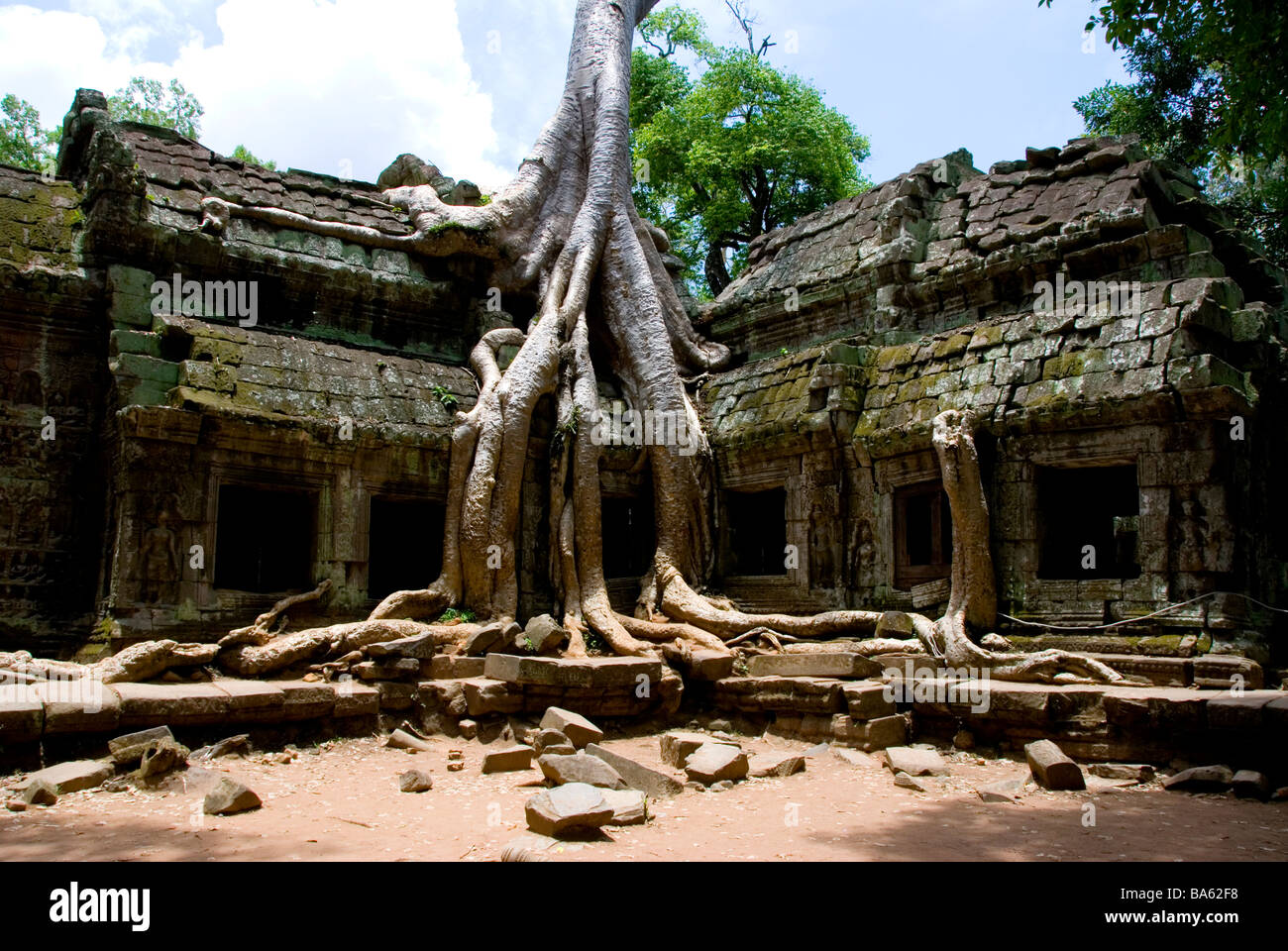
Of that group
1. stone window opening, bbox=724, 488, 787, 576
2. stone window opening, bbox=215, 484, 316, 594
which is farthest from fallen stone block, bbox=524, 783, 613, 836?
stone window opening, bbox=724, 488, 787, 576

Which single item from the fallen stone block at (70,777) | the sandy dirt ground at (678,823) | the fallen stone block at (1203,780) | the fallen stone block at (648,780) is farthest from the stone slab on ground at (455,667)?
the fallen stone block at (1203,780)

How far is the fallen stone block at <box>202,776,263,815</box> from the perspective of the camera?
513cm

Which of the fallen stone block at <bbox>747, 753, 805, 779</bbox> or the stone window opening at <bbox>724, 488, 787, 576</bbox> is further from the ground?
the stone window opening at <bbox>724, 488, 787, 576</bbox>

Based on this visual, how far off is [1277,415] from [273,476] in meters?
8.31

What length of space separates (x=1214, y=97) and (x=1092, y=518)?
7.99 m

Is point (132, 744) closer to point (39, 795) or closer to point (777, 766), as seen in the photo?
point (39, 795)

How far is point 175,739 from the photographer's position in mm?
6281

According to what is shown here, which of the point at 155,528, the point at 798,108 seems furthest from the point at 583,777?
the point at 798,108

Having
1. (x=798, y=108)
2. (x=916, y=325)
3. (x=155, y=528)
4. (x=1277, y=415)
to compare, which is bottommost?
(x=155, y=528)

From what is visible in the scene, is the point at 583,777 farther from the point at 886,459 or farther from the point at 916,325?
the point at 916,325

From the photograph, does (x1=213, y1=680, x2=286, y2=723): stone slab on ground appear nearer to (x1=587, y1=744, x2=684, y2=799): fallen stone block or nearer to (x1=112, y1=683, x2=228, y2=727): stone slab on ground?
(x1=112, y1=683, x2=228, y2=727): stone slab on ground

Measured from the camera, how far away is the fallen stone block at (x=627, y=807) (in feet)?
16.4

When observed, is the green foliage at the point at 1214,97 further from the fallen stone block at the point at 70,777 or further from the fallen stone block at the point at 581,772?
the fallen stone block at the point at 70,777

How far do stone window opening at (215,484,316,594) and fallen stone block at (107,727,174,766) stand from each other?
3.76 meters
